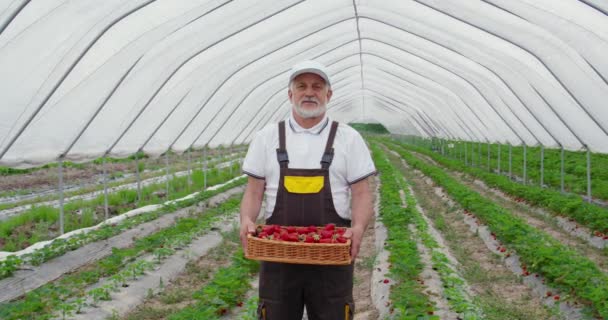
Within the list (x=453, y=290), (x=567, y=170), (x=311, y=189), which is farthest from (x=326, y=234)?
(x=567, y=170)

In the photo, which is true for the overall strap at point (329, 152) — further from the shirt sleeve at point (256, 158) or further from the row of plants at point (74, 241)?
the row of plants at point (74, 241)

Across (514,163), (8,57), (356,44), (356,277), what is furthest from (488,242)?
(514,163)

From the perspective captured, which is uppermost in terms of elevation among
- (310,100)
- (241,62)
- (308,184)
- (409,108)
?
(241,62)

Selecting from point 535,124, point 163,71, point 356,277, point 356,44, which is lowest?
point 356,277

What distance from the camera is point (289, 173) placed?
9.66ft

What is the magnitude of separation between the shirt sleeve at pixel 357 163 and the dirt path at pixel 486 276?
116 inches

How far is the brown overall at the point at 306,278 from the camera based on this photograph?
2.95 metres

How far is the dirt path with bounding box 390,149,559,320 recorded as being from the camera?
5.71 m

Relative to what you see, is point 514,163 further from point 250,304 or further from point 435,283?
point 250,304

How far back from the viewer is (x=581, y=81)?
32.1ft

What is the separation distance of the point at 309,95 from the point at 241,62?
10736 mm

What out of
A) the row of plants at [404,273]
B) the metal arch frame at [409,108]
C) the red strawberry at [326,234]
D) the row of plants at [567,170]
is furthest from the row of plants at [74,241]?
the metal arch frame at [409,108]

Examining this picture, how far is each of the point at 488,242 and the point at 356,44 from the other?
346 inches

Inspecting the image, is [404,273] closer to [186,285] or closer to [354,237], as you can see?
[186,285]
